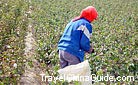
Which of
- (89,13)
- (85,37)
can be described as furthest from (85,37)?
(89,13)

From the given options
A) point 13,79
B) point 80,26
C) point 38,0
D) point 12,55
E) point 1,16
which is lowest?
point 13,79

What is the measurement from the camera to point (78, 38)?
17.5 feet

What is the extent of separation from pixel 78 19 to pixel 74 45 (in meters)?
0.43

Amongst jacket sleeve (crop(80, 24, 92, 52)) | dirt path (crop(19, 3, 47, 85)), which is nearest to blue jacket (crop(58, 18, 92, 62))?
jacket sleeve (crop(80, 24, 92, 52))

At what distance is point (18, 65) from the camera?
5.25 metres

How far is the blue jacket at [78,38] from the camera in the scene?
206 inches

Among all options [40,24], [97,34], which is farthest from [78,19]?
[40,24]

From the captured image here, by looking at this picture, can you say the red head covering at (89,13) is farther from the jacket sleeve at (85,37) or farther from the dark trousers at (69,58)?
the dark trousers at (69,58)

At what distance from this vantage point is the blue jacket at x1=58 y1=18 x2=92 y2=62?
5.24 meters

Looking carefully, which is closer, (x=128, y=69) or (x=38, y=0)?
(x=128, y=69)

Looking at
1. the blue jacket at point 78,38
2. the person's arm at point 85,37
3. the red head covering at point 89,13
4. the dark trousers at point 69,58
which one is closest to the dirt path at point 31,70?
the dark trousers at point 69,58

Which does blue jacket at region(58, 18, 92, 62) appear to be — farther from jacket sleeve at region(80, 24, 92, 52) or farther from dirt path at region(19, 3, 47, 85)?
dirt path at region(19, 3, 47, 85)

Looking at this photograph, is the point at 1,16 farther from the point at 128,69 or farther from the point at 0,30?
the point at 128,69

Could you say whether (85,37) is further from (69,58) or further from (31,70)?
(31,70)
